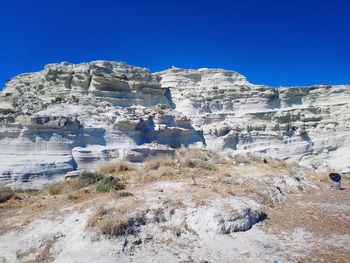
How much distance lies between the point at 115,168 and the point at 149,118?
24.4 ft

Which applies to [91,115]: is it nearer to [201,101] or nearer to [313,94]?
[201,101]

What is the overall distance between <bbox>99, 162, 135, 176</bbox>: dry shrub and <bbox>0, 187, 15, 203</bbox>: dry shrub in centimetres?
449


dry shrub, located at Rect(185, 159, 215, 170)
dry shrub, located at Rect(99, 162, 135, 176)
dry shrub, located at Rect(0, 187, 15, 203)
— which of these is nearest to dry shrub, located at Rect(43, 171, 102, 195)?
dry shrub, located at Rect(0, 187, 15, 203)

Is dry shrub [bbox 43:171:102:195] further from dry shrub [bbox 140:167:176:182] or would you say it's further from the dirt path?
the dirt path

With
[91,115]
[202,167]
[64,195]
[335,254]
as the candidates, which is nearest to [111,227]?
A: [64,195]

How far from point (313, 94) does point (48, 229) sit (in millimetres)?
27823

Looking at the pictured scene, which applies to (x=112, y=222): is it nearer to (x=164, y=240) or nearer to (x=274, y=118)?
(x=164, y=240)

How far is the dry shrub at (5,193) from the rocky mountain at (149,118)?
974mm

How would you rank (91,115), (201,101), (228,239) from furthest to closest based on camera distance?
(201,101) → (91,115) → (228,239)

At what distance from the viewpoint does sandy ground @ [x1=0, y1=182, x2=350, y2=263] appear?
7.05 m

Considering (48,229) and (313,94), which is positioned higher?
(313,94)

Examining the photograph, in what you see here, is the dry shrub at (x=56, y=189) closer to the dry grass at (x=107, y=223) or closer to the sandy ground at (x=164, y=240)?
the sandy ground at (x=164, y=240)

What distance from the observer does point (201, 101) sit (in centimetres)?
Result: 3012

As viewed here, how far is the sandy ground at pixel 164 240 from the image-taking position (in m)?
7.05
